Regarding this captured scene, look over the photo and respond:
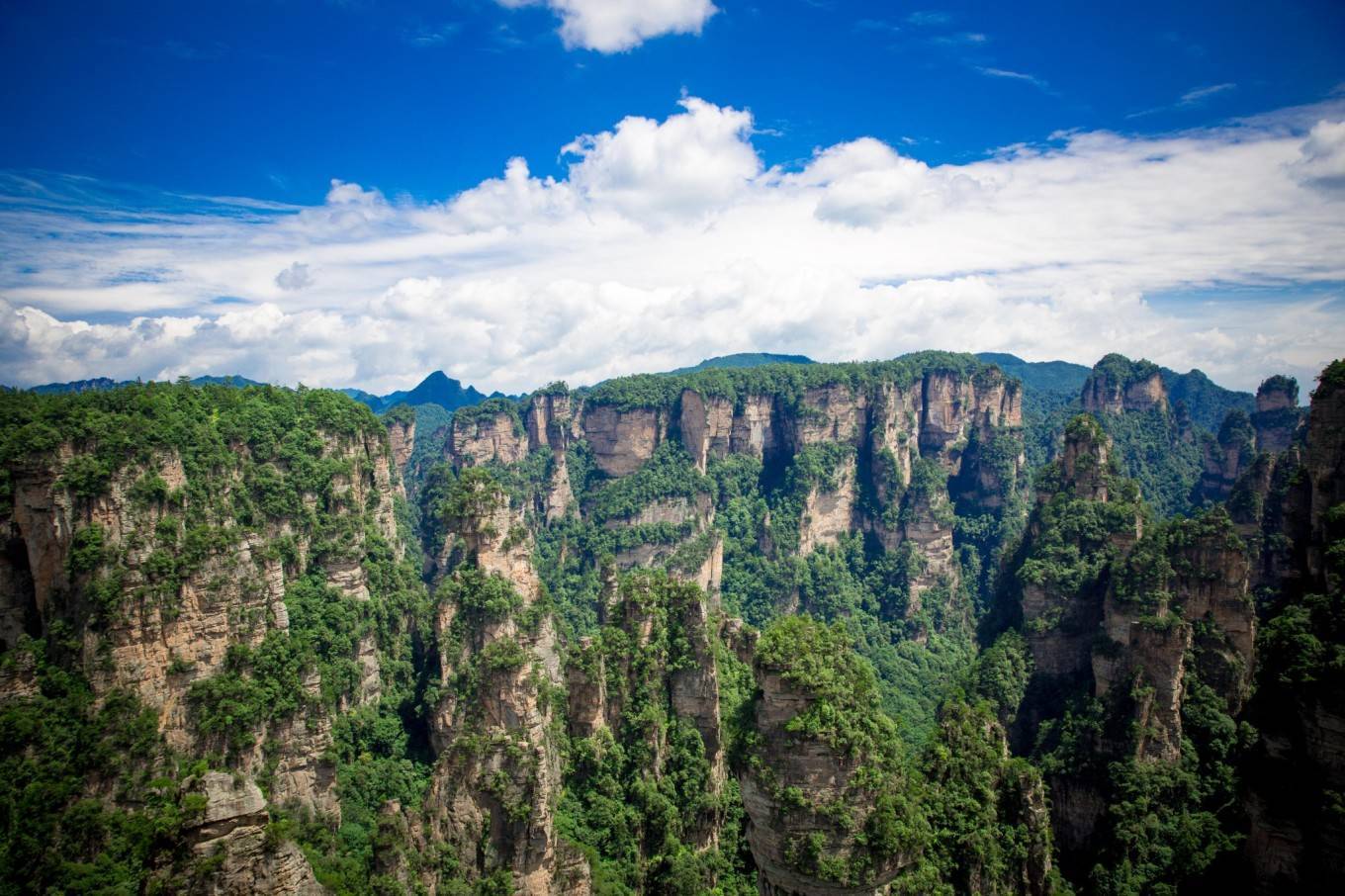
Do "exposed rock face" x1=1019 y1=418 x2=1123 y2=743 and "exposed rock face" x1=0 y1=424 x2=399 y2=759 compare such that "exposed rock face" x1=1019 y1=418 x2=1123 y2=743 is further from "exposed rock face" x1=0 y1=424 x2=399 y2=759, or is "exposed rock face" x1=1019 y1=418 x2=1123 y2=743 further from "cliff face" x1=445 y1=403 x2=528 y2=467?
"cliff face" x1=445 y1=403 x2=528 y2=467

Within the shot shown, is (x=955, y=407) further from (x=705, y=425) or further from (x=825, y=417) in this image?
(x=705, y=425)

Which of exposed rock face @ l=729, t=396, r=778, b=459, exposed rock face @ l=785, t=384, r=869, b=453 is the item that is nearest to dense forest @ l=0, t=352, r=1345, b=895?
exposed rock face @ l=785, t=384, r=869, b=453

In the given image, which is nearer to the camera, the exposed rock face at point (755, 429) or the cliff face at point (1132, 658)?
the cliff face at point (1132, 658)

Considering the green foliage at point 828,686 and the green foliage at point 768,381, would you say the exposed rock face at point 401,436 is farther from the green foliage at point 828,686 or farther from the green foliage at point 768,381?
the green foliage at point 828,686

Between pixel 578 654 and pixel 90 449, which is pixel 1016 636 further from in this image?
pixel 90 449

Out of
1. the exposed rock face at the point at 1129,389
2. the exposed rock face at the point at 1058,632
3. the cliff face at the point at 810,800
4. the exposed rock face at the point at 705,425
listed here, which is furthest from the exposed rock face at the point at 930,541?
the cliff face at the point at 810,800

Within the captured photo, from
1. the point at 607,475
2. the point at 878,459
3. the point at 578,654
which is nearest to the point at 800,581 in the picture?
the point at 878,459

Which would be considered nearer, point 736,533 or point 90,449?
point 90,449
